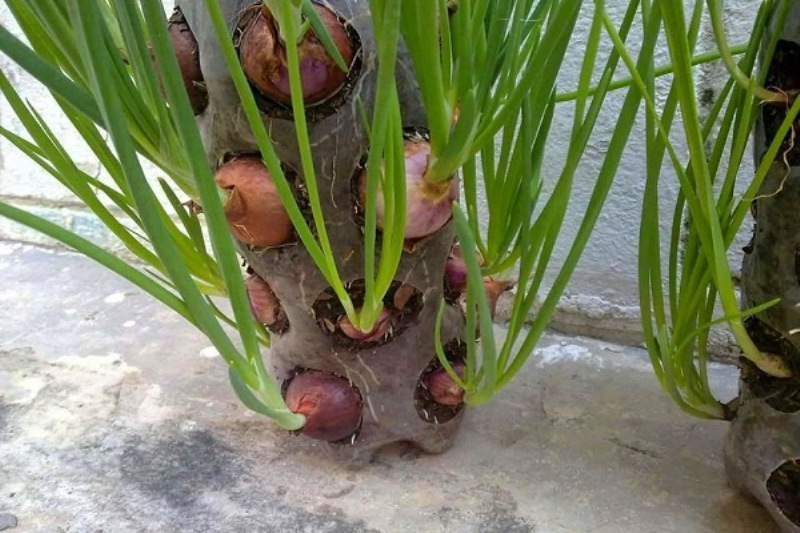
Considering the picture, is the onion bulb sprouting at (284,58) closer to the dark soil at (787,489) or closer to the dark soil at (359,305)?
the dark soil at (359,305)

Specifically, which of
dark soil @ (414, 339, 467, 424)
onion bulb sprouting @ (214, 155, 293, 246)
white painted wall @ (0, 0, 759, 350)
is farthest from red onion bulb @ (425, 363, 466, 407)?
white painted wall @ (0, 0, 759, 350)

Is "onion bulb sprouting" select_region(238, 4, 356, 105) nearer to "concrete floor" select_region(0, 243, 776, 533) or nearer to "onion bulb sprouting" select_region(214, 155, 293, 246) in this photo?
"onion bulb sprouting" select_region(214, 155, 293, 246)

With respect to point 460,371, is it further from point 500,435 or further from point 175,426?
point 175,426

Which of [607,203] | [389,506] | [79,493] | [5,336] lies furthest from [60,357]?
[607,203]

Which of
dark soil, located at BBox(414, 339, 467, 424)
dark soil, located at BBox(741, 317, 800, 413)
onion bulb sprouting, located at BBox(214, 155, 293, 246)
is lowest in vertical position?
dark soil, located at BBox(414, 339, 467, 424)

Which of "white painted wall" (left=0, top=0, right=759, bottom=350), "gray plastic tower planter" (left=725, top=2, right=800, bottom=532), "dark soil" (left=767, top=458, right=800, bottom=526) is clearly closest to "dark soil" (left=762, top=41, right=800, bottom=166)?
"gray plastic tower planter" (left=725, top=2, right=800, bottom=532)

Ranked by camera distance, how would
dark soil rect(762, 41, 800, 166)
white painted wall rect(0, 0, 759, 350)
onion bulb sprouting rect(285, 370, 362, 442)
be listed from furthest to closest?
white painted wall rect(0, 0, 759, 350), onion bulb sprouting rect(285, 370, 362, 442), dark soil rect(762, 41, 800, 166)

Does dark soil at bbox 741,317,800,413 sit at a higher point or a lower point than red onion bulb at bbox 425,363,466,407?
higher

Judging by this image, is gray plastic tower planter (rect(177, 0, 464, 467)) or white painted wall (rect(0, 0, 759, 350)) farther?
white painted wall (rect(0, 0, 759, 350))

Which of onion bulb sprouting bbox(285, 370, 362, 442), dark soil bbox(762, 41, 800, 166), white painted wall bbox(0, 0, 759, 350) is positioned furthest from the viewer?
white painted wall bbox(0, 0, 759, 350)
